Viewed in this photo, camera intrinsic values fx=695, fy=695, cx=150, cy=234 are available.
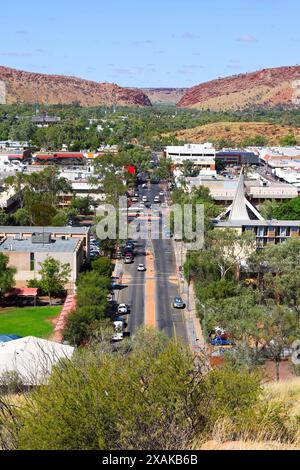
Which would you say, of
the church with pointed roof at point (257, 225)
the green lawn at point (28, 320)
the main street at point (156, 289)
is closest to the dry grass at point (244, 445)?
the main street at point (156, 289)

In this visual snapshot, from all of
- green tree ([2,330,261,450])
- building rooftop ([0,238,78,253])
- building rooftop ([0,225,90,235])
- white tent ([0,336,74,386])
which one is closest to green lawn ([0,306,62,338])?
building rooftop ([0,238,78,253])

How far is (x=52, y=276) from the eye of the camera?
117 ft

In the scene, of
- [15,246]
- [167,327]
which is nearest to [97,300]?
[167,327]

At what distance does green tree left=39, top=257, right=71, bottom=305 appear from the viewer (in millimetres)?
35500

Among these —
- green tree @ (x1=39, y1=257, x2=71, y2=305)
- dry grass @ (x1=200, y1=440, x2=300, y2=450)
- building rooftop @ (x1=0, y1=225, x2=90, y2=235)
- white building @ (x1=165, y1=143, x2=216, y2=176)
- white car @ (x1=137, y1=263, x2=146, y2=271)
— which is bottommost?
white car @ (x1=137, y1=263, x2=146, y2=271)

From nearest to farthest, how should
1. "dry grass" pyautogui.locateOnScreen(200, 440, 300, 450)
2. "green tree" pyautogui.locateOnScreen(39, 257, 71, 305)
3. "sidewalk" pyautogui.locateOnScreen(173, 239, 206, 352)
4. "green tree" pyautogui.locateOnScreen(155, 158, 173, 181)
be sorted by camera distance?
1. "dry grass" pyautogui.locateOnScreen(200, 440, 300, 450)
2. "sidewalk" pyautogui.locateOnScreen(173, 239, 206, 352)
3. "green tree" pyautogui.locateOnScreen(39, 257, 71, 305)
4. "green tree" pyautogui.locateOnScreen(155, 158, 173, 181)

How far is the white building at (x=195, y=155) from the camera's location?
280 feet

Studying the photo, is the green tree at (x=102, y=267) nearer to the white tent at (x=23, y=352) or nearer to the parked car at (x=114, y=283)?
the parked car at (x=114, y=283)

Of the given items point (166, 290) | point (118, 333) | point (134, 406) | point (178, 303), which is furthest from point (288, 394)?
point (166, 290)

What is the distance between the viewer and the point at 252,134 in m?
118

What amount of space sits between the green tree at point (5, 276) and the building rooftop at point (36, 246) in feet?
6.43

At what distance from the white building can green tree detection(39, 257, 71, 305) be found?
162ft

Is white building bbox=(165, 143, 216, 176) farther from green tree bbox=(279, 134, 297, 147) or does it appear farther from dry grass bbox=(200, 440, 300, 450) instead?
dry grass bbox=(200, 440, 300, 450)
